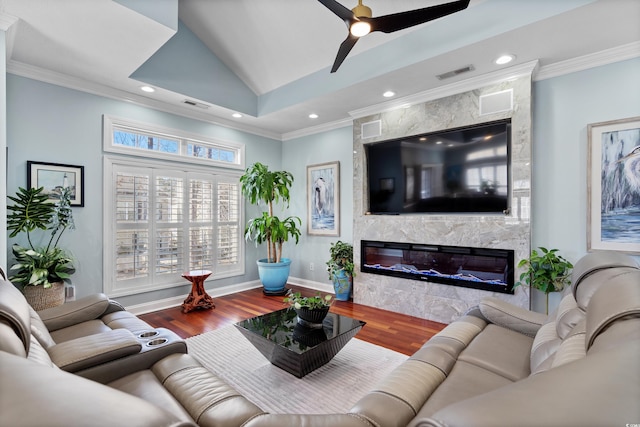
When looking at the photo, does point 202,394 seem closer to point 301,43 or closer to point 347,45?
point 347,45

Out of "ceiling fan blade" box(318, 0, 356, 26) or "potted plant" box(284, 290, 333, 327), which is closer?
"ceiling fan blade" box(318, 0, 356, 26)

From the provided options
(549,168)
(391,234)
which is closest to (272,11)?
(391,234)

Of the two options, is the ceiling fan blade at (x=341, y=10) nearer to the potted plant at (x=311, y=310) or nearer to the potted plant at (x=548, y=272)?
the potted plant at (x=311, y=310)

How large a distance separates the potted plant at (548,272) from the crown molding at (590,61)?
5.95ft

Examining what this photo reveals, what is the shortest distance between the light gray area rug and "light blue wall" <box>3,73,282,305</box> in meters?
1.70

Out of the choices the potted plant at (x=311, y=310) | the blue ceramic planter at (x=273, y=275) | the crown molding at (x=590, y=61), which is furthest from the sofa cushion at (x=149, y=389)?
the crown molding at (x=590, y=61)

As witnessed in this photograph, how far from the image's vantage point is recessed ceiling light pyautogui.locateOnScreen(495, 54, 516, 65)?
9.49 ft

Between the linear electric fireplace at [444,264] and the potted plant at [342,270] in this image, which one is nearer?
the linear electric fireplace at [444,264]

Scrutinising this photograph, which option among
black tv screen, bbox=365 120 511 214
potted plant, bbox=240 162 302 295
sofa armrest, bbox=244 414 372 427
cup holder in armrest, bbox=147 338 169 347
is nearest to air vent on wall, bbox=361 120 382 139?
black tv screen, bbox=365 120 511 214

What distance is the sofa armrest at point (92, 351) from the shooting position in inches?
53.9

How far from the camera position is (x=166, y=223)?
4.21 m

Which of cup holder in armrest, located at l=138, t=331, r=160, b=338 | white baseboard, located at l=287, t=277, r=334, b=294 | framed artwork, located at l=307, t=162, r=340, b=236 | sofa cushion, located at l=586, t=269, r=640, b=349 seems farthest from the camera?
white baseboard, located at l=287, t=277, r=334, b=294

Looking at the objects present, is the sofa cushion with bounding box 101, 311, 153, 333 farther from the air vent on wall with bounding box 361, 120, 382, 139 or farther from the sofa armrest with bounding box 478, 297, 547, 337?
the air vent on wall with bounding box 361, 120, 382, 139

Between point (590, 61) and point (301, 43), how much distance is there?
3001 millimetres
